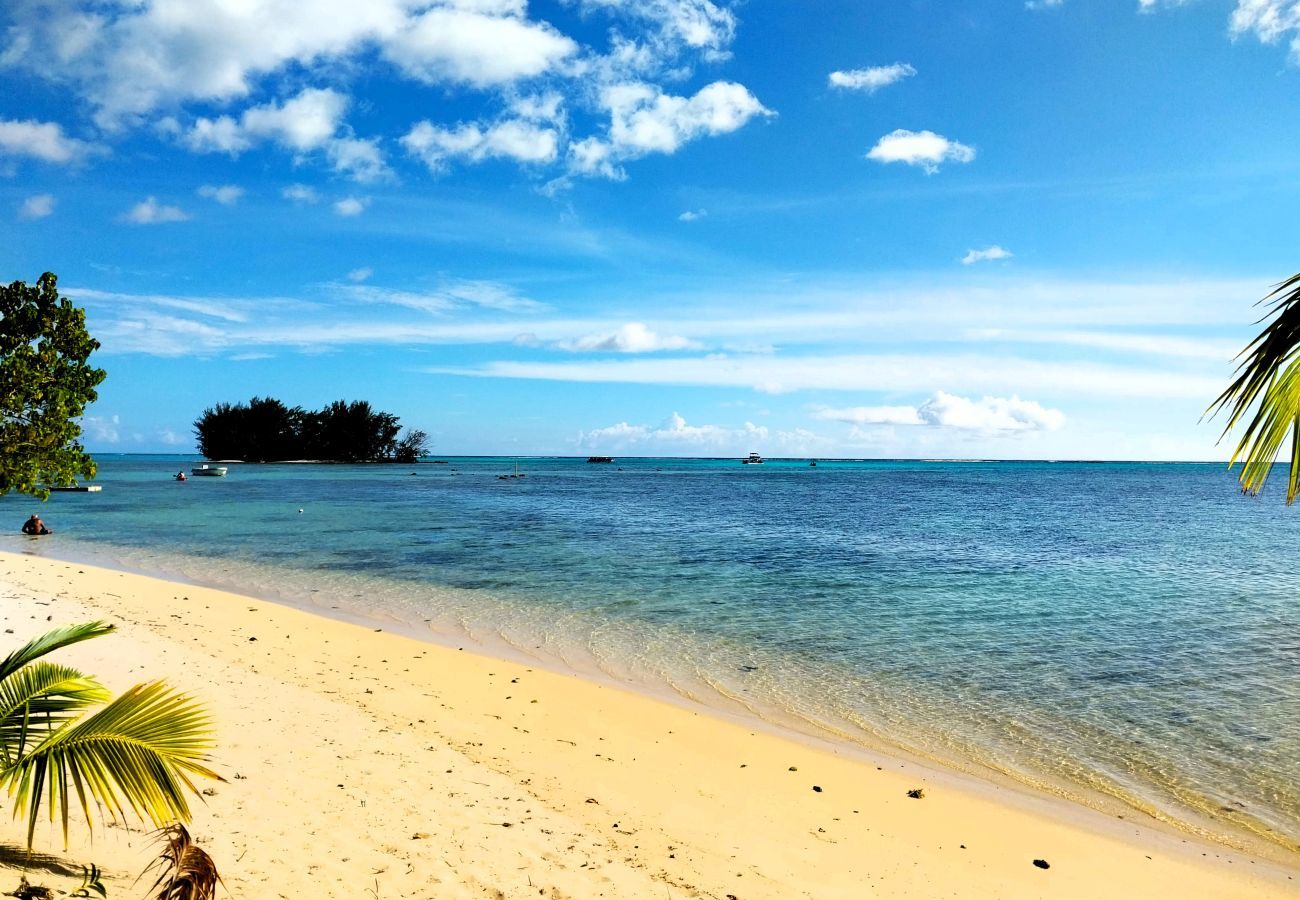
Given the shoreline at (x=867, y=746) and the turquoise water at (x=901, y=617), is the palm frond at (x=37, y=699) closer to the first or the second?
the shoreline at (x=867, y=746)

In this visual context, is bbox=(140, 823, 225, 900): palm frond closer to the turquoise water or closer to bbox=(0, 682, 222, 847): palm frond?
bbox=(0, 682, 222, 847): palm frond

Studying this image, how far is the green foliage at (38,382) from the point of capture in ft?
27.0

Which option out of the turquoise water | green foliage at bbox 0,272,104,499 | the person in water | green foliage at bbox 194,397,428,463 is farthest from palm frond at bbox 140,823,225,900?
green foliage at bbox 194,397,428,463

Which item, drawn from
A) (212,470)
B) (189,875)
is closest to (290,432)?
(212,470)

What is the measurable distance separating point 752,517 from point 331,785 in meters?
43.9

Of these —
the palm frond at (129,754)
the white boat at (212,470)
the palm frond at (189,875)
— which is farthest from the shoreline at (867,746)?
the white boat at (212,470)

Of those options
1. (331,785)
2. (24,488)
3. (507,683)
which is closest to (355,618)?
(507,683)

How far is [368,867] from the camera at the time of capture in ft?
18.9

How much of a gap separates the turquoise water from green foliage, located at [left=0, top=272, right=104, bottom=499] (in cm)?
858

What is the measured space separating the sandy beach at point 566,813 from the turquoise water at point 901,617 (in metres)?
1.44

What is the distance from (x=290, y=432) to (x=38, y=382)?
576ft

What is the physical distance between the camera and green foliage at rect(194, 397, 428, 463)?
165 meters

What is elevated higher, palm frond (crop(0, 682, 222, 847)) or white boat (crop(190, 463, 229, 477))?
palm frond (crop(0, 682, 222, 847))

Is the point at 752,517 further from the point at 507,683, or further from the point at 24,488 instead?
the point at 24,488
